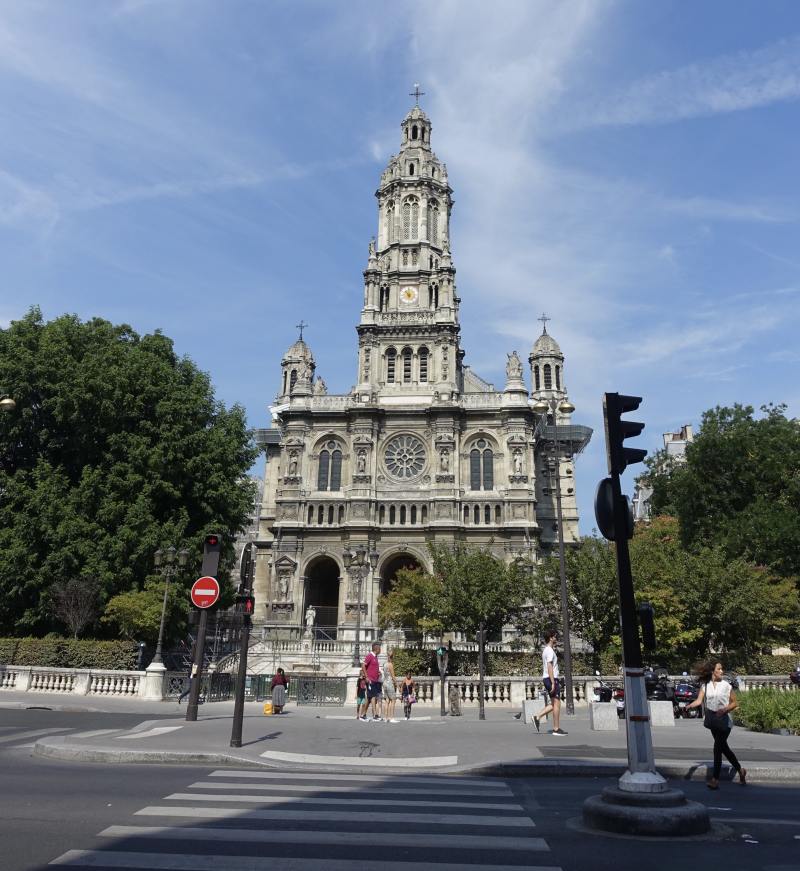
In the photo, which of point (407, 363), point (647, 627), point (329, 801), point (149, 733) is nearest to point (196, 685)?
point (149, 733)

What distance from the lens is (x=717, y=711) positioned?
938 cm

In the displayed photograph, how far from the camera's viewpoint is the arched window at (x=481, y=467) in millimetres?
50781

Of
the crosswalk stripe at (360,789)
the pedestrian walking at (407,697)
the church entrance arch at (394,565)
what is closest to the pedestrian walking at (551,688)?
the pedestrian walking at (407,697)

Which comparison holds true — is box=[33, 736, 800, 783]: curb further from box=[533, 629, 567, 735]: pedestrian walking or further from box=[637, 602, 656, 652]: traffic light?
box=[637, 602, 656, 652]: traffic light

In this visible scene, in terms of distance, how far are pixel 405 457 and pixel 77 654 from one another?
28941mm

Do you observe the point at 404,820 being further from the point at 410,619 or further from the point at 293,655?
the point at 293,655

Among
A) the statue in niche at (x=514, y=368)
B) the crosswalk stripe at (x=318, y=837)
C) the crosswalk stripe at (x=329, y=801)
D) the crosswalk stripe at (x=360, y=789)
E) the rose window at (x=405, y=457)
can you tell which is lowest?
the crosswalk stripe at (x=360, y=789)

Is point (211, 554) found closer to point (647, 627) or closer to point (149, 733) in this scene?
point (149, 733)

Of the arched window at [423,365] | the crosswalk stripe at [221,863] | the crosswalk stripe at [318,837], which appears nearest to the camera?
the crosswalk stripe at [221,863]

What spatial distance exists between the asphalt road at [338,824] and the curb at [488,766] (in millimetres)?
454

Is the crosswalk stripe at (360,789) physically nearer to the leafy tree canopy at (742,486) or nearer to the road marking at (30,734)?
the road marking at (30,734)

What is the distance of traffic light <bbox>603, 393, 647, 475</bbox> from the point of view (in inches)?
303

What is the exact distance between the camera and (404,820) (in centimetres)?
675

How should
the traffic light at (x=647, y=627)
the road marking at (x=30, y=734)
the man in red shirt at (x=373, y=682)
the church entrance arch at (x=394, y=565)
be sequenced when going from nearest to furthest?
the traffic light at (x=647, y=627) < the road marking at (x=30, y=734) < the man in red shirt at (x=373, y=682) < the church entrance arch at (x=394, y=565)
